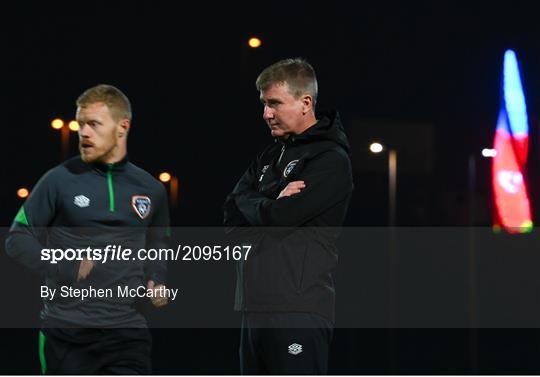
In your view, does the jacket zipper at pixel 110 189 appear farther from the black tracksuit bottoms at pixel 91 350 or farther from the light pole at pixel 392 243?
the light pole at pixel 392 243

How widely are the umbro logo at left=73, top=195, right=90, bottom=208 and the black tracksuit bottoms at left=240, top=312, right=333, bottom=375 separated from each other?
45.9 inches

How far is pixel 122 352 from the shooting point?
6.27 metres

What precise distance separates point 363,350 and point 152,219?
21763 millimetres

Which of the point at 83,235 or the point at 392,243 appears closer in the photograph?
the point at 83,235

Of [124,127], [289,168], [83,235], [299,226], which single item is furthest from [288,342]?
[124,127]

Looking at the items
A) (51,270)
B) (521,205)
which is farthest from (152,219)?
(521,205)

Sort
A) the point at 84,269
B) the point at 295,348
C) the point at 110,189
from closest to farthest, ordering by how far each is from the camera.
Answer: the point at 295,348
the point at 84,269
the point at 110,189

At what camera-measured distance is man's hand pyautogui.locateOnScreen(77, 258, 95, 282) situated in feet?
20.4

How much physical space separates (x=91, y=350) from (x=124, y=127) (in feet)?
4.35

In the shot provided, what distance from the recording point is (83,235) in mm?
Result: 6250

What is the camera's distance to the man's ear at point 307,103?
6.39m

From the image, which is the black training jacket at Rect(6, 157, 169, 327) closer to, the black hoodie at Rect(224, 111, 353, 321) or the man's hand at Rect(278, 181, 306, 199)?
the black hoodie at Rect(224, 111, 353, 321)

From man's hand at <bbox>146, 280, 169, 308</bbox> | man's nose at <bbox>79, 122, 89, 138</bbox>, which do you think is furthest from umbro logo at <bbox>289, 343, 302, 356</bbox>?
man's nose at <bbox>79, 122, 89, 138</bbox>

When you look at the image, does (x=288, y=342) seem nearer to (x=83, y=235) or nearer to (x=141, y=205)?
(x=141, y=205)
